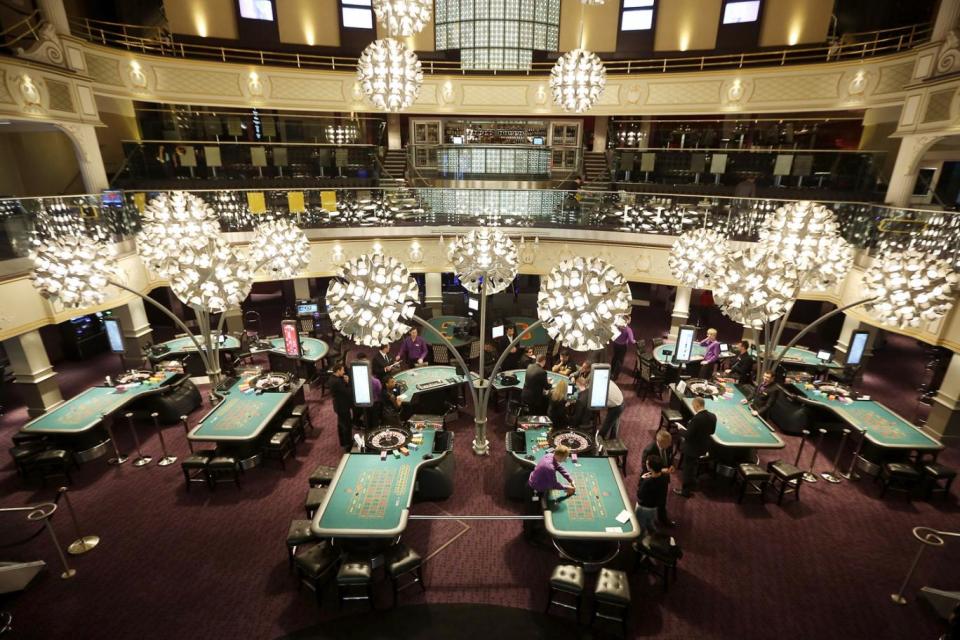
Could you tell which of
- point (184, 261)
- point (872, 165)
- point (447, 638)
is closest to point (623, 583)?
point (447, 638)

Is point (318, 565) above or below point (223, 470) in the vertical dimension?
above

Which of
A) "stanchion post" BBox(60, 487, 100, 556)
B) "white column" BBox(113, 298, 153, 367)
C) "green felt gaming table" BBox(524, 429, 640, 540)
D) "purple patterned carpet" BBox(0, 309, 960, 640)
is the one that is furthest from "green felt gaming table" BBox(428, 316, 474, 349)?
"stanchion post" BBox(60, 487, 100, 556)

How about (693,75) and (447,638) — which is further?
(693,75)

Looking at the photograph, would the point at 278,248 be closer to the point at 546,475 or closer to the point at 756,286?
the point at 546,475

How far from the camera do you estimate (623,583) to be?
19.2 ft

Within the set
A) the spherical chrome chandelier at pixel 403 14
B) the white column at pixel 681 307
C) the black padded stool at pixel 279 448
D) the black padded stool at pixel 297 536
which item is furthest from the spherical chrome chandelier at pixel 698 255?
the black padded stool at pixel 279 448

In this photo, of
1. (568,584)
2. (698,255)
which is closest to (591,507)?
(568,584)

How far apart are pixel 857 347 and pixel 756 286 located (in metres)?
6.53

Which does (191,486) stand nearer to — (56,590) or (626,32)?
(56,590)

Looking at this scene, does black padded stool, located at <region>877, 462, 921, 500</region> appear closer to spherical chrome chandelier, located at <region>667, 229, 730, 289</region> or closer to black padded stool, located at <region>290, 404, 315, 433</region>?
spherical chrome chandelier, located at <region>667, 229, 730, 289</region>

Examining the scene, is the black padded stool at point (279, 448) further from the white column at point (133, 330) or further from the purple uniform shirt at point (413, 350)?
the white column at point (133, 330)

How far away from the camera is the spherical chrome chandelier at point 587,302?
5871mm

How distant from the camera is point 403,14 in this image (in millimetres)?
7461

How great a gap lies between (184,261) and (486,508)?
634 centimetres
